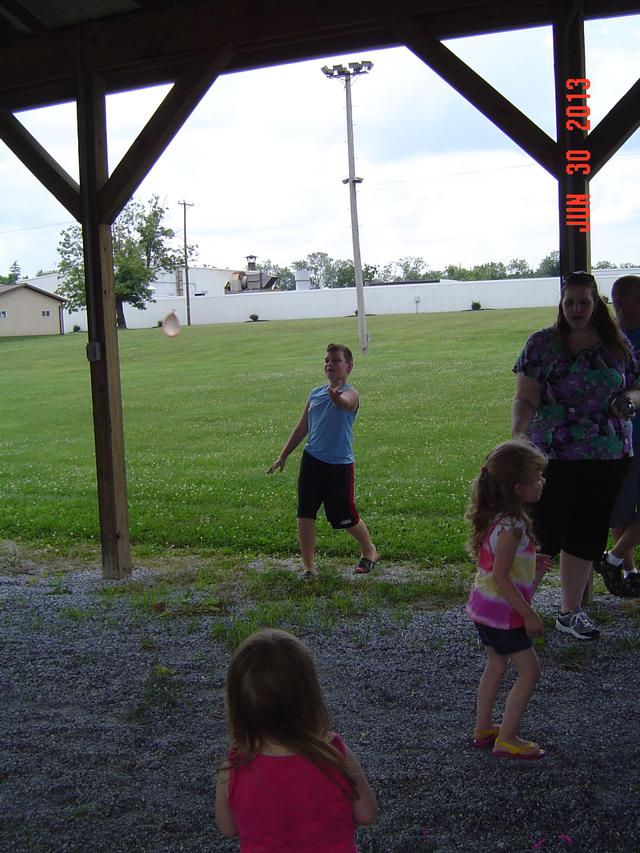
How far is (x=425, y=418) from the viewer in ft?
45.5

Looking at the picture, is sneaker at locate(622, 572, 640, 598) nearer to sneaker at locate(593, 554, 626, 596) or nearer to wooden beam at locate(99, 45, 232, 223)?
sneaker at locate(593, 554, 626, 596)

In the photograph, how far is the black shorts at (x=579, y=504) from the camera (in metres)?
4.12

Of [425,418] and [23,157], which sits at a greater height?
[23,157]

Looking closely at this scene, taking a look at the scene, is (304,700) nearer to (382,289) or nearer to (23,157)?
(23,157)

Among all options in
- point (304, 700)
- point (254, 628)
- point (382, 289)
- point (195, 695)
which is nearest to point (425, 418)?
point (254, 628)

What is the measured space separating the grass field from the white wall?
735 inches

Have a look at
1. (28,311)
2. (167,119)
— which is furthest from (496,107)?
(28,311)

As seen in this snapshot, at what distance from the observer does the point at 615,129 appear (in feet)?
14.2

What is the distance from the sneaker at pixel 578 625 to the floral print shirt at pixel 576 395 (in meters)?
0.86

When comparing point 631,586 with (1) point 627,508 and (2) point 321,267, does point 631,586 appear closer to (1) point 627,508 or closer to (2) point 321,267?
(1) point 627,508

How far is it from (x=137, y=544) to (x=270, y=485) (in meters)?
2.32

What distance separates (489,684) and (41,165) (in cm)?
445

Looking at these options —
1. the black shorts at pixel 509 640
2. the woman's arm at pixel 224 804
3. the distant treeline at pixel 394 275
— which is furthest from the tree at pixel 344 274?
the woman's arm at pixel 224 804

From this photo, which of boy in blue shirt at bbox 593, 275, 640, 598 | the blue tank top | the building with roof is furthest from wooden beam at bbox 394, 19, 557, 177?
the building with roof
